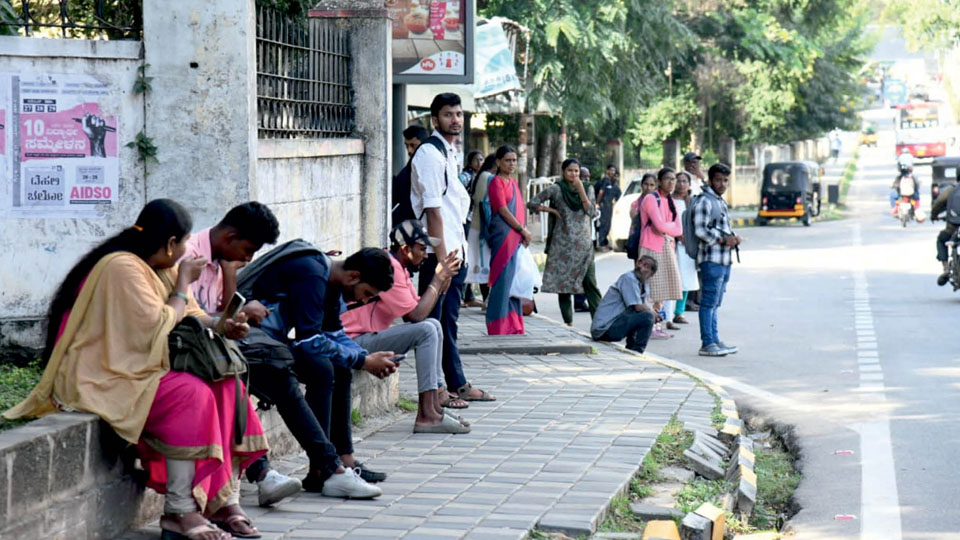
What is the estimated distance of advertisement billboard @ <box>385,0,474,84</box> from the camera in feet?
42.9

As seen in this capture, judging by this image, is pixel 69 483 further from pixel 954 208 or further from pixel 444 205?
pixel 954 208

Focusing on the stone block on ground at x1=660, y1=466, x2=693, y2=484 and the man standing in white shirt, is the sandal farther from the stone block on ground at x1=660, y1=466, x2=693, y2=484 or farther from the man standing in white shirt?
the stone block on ground at x1=660, y1=466, x2=693, y2=484

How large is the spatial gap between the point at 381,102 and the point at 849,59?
125ft

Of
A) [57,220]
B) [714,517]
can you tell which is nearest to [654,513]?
[714,517]

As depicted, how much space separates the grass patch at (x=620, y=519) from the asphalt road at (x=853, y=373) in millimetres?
1063

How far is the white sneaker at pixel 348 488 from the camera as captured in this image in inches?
243

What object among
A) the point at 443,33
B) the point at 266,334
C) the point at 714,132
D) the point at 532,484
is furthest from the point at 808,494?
the point at 714,132

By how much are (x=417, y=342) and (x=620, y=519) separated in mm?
1860

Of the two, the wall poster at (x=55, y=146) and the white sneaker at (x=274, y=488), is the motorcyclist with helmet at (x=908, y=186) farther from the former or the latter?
the white sneaker at (x=274, y=488)

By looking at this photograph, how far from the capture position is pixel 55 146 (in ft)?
24.8

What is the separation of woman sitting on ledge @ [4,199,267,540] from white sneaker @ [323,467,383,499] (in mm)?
911

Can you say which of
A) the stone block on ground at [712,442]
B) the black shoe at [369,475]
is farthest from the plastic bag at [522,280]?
the black shoe at [369,475]

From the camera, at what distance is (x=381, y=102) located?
9.76 metres

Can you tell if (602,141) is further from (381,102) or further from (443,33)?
(381,102)
